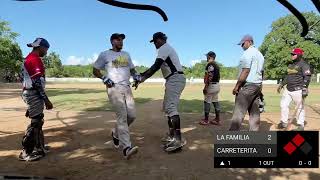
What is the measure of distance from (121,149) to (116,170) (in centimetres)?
104

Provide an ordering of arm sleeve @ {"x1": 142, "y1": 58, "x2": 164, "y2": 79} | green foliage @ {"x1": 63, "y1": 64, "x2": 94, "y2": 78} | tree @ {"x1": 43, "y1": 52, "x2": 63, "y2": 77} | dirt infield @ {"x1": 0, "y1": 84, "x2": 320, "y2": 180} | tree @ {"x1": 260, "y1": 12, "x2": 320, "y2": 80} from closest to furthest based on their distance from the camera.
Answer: dirt infield @ {"x1": 0, "y1": 84, "x2": 320, "y2": 180}, arm sleeve @ {"x1": 142, "y1": 58, "x2": 164, "y2": 79}, tree @ {"x1": 260, "y1": 12, "x2": 320, "y2": 80}, tree @ {"x1": 43, "y1": 52, "x2": 63, "y2": 77}, green foliage @ {"x1": 63, "y1": 64, "x2": 94, "y2": 78}

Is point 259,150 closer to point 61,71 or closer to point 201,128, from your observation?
point 201,128

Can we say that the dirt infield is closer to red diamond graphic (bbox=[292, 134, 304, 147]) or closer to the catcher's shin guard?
the catcher's shin guard

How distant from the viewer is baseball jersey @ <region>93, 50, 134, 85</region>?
640cm

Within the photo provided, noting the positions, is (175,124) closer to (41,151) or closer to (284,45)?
(41,151)

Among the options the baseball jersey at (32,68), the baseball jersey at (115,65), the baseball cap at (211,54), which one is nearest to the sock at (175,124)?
the baseball jersey at (115,65)

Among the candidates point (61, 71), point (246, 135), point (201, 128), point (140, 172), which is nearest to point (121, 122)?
point (140, 172)

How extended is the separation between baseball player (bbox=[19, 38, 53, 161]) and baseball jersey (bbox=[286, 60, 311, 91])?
518cm

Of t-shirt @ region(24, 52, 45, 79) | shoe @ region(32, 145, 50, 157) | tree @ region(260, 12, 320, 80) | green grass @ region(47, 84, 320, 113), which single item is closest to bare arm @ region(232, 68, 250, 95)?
t-shirt @ region(24, 52, 45, 79)

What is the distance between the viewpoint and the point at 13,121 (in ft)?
34.2

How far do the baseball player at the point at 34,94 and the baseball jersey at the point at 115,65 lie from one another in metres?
0.86

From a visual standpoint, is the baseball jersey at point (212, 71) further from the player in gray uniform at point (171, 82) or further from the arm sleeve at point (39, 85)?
the arm sleeve at point (39, 85)

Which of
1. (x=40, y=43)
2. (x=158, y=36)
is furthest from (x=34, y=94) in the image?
(x=158, y=36)
